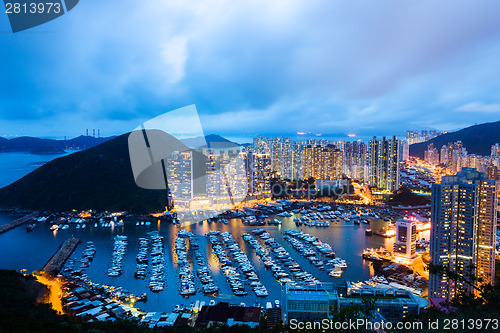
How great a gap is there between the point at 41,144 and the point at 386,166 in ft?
65.1

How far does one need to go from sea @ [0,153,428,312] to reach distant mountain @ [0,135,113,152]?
33.1 ft

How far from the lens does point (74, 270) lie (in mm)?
5766

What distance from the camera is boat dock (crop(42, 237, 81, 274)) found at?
19.1ft

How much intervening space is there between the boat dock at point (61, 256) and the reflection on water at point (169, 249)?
140 mm

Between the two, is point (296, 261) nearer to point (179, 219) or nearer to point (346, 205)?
point (179, 219)

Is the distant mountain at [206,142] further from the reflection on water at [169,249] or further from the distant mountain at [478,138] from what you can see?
the distant mountain at [478,138]

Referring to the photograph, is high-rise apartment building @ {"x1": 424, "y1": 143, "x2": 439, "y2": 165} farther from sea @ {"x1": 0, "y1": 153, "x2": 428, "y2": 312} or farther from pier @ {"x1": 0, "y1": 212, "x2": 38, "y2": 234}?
pier @ {"x1": 0, "y1": 212, "x2": 38, "y2": 234}

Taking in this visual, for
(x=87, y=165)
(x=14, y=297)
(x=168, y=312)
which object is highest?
(x=87, y=165)

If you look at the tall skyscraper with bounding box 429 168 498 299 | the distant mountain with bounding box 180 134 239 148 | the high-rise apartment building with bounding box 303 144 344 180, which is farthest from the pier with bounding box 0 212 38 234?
the high-rise apartment building with bounding box 303 144 344 180

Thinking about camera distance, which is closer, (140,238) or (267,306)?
(267,306)

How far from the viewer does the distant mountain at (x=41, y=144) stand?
60.9 feet

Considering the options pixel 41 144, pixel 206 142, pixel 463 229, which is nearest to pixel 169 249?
pixel 463 229

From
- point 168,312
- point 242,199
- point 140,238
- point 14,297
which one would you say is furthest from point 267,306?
point 242,199

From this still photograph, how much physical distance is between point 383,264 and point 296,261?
1.65 m
